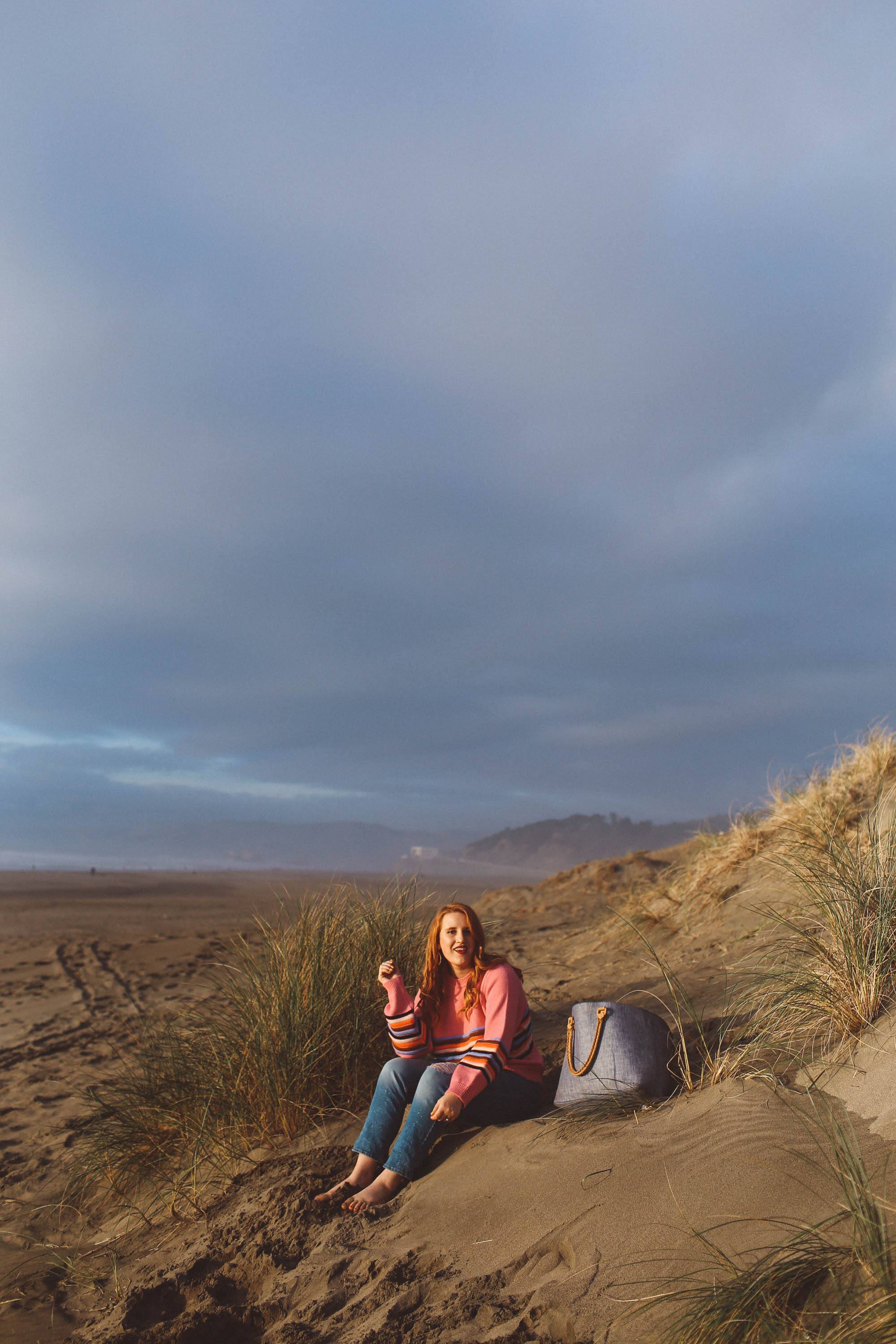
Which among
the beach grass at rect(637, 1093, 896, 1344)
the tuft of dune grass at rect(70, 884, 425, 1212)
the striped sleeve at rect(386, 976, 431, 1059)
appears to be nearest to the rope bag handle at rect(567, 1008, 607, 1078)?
the striped sleeve at rect(386, 976, 431, 1059)

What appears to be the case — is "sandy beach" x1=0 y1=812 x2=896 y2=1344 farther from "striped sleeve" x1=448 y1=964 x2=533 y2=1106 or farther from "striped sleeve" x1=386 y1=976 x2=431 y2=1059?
"striped sleeve" x1=386 y1=976 x2=431 y2=1059

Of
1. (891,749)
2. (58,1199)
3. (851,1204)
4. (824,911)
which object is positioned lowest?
(58,1199)

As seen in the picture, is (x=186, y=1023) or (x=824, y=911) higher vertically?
(x=824, y=911)

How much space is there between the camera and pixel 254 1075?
479 centimetres

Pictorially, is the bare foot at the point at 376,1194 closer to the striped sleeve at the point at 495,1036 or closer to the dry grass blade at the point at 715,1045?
the striped sleeve at the point at 495,1036

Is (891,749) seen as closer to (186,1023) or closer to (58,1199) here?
(186,1023)

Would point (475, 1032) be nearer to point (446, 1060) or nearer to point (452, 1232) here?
point (446, 1060)

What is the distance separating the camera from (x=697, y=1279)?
254 cm

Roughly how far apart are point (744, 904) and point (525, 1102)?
146 inches

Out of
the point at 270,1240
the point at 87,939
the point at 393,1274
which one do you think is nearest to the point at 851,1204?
the point at 393,1274

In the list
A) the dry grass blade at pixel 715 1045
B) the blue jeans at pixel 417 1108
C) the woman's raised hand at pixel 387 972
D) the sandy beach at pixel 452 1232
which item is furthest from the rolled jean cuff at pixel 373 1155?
the dry grass blade at pixel 715 1045

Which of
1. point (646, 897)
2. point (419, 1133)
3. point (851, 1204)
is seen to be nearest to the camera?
point (851, 1204)

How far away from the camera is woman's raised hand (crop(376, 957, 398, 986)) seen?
166 inches

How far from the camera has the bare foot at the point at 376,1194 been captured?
378cm
